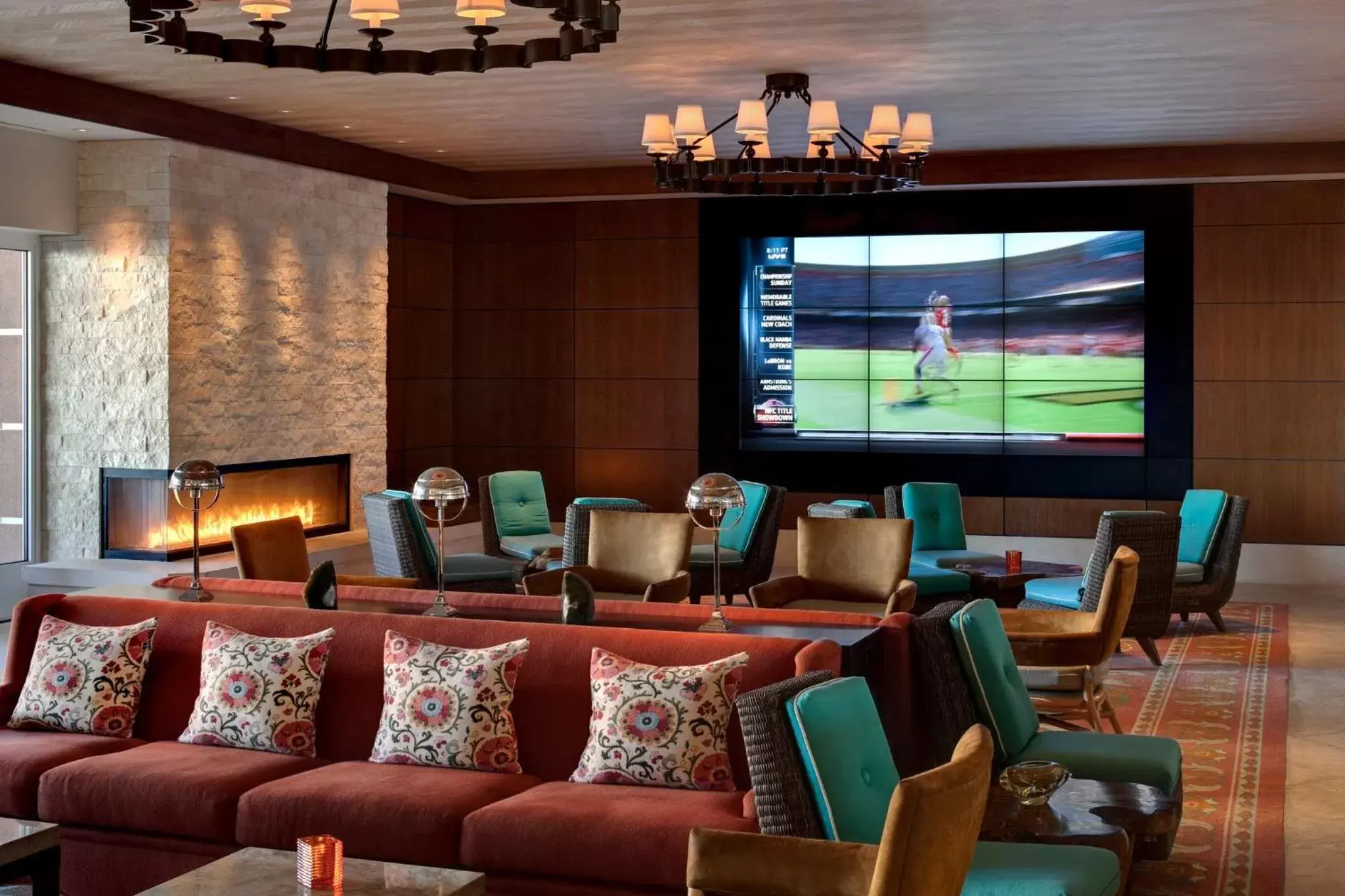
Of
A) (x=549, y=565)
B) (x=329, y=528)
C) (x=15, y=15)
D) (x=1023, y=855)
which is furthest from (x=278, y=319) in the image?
(x=1023, y=855)

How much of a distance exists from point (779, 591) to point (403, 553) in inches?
88.7

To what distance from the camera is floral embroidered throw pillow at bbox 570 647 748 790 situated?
4.23 meters

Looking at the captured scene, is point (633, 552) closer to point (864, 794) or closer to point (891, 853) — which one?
point (864, 794)

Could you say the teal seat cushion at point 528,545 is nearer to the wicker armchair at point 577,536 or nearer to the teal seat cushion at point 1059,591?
the wicker armchair at point 577,536

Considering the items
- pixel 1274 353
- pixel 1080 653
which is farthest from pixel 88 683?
pixel 1274 353

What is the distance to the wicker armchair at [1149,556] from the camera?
305 inches

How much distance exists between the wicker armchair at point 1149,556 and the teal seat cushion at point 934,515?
5.45 feet

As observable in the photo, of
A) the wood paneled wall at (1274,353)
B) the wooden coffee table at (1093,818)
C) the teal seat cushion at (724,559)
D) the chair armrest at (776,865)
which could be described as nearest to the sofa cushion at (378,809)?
the chair armrest at (776,865)

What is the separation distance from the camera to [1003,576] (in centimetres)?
848

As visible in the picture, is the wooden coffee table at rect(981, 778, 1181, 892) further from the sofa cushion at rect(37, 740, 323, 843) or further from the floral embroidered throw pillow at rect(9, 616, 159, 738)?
the floral embroidered throw pillow at rect(9, 616, 159, 738)

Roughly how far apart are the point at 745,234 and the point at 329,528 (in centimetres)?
393

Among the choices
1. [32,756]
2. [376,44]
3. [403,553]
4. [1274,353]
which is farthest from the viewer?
[1274,353]

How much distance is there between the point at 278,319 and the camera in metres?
10.1

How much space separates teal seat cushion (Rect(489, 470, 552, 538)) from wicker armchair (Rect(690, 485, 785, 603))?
4.44 feet
